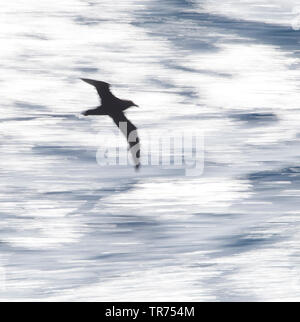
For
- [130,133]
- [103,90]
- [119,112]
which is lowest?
[130,133]

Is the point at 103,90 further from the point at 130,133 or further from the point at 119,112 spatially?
the point at 130,133

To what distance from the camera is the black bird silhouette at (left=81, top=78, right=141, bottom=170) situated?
34.2 feet

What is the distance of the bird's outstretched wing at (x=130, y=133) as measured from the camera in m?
10.4

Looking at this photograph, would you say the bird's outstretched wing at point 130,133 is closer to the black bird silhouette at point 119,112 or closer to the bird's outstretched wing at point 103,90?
the black bird silhouette at point 119,112


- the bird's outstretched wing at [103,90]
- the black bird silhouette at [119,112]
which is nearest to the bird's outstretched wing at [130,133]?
the black bird silhouette at [119,112]

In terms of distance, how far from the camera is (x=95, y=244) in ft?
32.7

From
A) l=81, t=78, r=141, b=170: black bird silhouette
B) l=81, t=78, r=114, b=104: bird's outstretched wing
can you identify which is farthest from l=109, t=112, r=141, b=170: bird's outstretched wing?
l=81, t=78, r=114, b=104: bird's outstretched wing

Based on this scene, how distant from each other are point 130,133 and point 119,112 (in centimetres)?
32

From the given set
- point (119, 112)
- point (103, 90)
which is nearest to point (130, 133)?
point (119, 112)

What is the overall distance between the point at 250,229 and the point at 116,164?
7.08 ft

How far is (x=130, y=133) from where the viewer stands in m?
10.7

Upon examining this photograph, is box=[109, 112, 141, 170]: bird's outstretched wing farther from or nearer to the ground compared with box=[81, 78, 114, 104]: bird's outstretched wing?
nearer to the ground

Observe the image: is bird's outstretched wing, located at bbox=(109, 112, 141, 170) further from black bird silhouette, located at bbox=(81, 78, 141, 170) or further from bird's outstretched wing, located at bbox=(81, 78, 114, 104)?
bird's outstretched wing, located at bbox=(81, 78, 114, 104)
